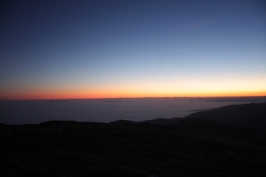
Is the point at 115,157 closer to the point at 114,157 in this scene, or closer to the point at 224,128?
the point at 114,157

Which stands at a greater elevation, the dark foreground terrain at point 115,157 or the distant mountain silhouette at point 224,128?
the dark foreground terrain at point 115,157

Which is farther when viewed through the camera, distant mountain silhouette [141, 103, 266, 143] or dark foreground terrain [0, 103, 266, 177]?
distant mountain silhouette [141, 103, 266, 143]

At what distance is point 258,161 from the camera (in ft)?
40.5

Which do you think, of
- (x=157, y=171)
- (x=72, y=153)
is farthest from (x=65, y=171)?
(x=157, y=171)

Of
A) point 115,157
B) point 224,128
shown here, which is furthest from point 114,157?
point 224,128

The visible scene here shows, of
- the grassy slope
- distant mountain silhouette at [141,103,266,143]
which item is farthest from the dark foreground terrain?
distant mountain silhouette at [141,103,266,143]

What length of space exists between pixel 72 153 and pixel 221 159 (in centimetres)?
1038

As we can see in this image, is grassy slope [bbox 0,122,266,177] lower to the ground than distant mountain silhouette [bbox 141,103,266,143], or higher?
higher

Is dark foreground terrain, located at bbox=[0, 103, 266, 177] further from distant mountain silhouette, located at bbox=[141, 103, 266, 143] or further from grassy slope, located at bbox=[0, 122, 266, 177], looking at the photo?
distant mountain silhouette, located at bbox=[141, 103, 266, 143]

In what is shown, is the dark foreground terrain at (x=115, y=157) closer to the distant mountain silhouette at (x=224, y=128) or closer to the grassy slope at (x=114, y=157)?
the grassy slope at (x=114, y=157)

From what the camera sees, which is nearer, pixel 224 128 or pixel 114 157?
pixel 114 157

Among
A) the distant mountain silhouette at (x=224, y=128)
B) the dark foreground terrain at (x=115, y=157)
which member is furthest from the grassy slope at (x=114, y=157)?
A: the distant mountain silhouette at (x=224, y=128)

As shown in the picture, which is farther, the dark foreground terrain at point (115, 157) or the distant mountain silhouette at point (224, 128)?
the distant mountain silhouette at point (224, 128)

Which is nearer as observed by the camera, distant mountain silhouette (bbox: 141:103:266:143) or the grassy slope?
the grassy slope
